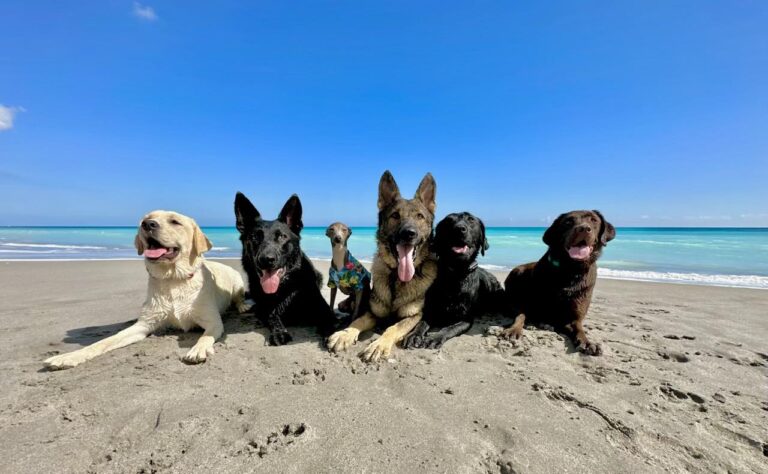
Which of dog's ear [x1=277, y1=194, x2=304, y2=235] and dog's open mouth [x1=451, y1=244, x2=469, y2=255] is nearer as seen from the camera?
dog's open mouth [x1=451, y1=244, x2=469, y2=255]

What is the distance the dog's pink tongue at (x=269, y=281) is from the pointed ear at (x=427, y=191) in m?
2.21

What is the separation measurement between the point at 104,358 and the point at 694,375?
20.0ft

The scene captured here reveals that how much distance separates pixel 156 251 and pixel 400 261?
2.83 meters

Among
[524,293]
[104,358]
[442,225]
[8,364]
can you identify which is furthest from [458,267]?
[8,364]

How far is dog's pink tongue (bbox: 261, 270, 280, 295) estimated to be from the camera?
377 cm

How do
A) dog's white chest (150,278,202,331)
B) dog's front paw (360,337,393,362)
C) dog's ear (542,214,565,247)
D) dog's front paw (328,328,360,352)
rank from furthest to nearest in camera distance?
dog's ear (542,214,565,247), dog's white chest (150,278,202,331), dog's front paw (328,328,360,352), dog's front paw (360,337,393,362)

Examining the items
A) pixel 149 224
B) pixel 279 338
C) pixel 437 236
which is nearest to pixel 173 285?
pixel 149 224

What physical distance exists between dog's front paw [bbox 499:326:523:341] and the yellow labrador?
3498mm

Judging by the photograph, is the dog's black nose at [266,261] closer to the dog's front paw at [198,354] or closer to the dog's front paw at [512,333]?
the dog's front paw at [198,354]

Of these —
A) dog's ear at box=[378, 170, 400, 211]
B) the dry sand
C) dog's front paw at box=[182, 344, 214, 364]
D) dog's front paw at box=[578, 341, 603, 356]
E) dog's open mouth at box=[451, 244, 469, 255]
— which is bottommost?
the dry sand

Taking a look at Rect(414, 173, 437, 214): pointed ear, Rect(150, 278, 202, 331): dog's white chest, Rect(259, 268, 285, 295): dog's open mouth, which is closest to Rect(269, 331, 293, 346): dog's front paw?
Rect(259, 268, 285, 295): dog's open mouth

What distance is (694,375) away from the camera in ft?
10.3

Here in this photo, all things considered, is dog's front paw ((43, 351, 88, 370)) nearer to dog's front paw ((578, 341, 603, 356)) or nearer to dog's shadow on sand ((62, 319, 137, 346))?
dog's shadow on sand ((62, 319, 137, 346))

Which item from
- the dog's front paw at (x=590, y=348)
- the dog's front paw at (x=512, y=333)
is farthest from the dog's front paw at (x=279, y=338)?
the dog's front paw at (x=590, y=348)
